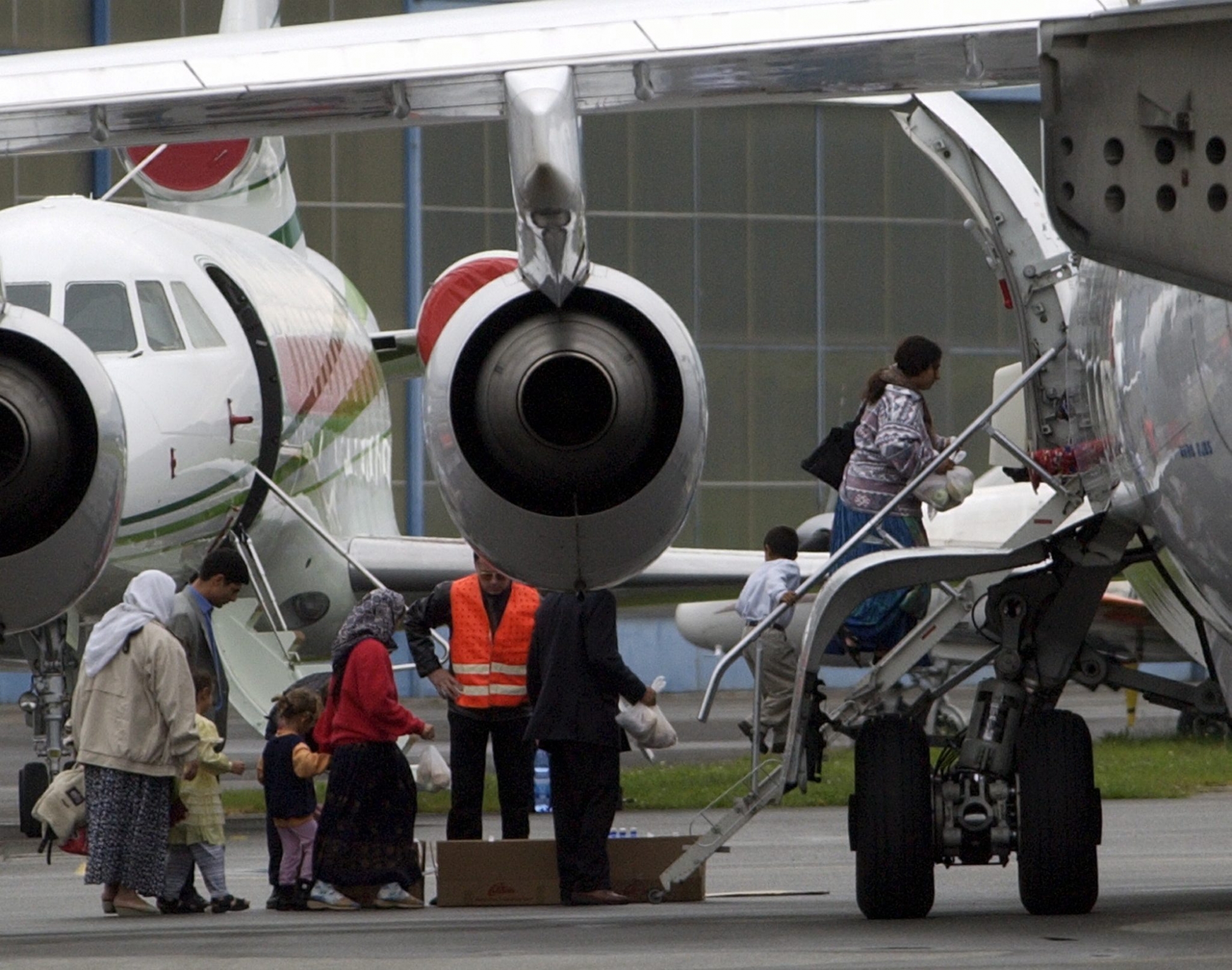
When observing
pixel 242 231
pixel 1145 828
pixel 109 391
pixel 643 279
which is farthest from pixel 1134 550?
pixel 643 279

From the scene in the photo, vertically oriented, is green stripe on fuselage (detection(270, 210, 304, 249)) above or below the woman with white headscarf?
above

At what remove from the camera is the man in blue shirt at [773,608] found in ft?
51.4

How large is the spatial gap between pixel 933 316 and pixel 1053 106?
30.0 metres

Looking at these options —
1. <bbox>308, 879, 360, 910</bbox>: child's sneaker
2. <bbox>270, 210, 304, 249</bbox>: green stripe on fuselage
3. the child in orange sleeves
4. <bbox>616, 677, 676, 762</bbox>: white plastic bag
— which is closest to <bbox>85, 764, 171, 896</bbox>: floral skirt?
the child in orange sleeves

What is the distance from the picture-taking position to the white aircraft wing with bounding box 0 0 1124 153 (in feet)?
22.3

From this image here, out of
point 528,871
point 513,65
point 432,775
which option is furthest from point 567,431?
point 432,775

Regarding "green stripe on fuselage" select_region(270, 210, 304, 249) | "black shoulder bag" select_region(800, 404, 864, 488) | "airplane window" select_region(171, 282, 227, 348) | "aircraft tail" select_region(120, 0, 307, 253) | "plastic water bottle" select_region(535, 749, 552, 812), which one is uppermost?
"aircraft tail" select_region(120, 0, 307, 253)

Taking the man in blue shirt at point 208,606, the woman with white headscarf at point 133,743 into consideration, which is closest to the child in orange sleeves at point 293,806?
the woman with white headscarf at point 133,743

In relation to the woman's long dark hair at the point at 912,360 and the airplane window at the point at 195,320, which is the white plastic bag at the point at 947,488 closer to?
the woman's long dark hair at the point at 912,360

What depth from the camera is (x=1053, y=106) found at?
527 cm

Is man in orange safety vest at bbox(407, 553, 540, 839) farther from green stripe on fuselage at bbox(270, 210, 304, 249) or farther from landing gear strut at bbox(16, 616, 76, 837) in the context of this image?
green stripe on fuselage at bbox(270, 210, 304, 249)

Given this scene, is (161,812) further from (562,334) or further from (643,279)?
(643,279)

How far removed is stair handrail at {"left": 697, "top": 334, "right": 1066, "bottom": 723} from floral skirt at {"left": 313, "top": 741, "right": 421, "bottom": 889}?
1.97 metres

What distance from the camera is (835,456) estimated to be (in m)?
10.9
